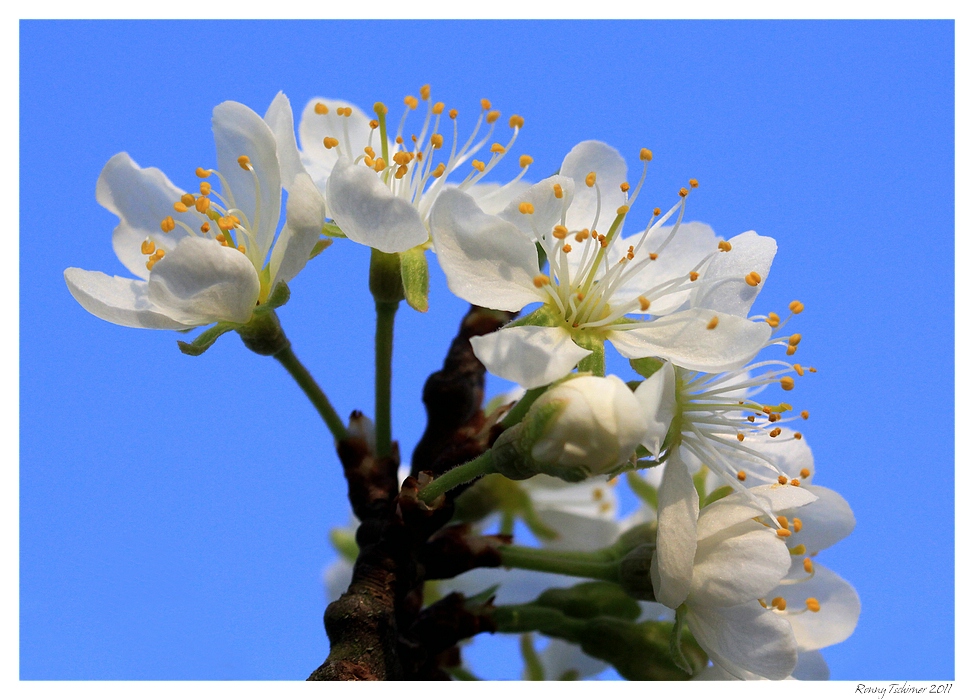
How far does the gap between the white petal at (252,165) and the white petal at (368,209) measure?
250mm

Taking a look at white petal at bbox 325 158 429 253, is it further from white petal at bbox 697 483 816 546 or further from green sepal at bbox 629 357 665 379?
white petal at bbox 697 483 816 546

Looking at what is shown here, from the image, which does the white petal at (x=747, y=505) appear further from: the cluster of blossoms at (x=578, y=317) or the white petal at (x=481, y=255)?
the white petal at (x=481, y=255)

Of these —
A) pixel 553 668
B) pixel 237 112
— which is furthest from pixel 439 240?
pixel 553 668

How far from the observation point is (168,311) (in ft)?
5.90

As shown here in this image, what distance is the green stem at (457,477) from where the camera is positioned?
173 cm

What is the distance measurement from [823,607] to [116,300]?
1643mm

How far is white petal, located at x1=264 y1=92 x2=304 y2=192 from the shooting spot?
187 centimetres

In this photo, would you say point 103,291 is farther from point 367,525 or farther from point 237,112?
point 367,525

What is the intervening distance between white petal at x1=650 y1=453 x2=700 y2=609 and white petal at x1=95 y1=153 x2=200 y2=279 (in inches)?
47.8

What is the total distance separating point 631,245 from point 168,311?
3.09ft

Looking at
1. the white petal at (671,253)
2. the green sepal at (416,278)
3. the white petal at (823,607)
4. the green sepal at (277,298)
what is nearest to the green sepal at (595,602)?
the white petal at (823,607)

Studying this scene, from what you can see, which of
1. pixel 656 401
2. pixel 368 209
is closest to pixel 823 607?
pixel 656 401

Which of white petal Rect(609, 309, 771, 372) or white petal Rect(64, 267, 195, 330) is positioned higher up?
white petal Rect(64, 267, 195, 330)

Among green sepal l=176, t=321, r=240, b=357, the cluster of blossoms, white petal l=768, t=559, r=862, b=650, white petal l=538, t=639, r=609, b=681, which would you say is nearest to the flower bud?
the cluster of blossoms
